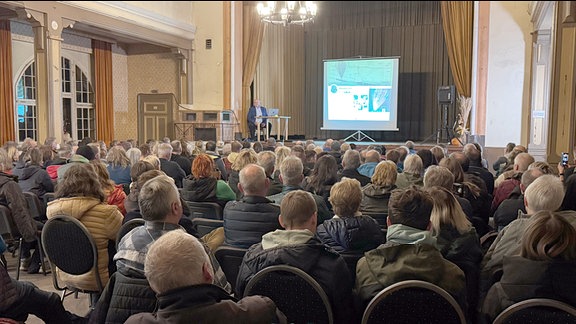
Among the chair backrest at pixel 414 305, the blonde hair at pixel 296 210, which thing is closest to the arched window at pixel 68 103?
the blonde hair at pixel 296 210

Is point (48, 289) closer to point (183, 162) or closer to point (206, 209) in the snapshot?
point (206, 209)

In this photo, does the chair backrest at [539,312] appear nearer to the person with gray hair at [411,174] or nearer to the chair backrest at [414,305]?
the chair backrest at [414,305]

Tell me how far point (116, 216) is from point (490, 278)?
2009 millimetres

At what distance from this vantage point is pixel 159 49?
1396 centimetres

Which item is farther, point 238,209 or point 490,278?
point 238,209

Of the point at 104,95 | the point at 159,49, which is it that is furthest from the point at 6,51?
the point at 159,49

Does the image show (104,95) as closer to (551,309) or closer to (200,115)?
(200,115)

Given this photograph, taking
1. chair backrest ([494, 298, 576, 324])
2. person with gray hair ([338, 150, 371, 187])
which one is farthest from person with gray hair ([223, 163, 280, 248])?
person with gray hair ([338, 150, 371, 187])

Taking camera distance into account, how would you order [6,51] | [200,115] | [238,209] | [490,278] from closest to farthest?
[490,278]
[238,209]
[6,51]
[200,115]

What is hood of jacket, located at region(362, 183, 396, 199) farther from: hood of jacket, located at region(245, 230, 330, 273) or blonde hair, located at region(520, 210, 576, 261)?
blonde hair, located at region(520, 210, 576, 261)

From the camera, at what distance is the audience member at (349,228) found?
243cm

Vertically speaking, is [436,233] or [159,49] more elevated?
[159,49]

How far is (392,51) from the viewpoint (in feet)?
46.7

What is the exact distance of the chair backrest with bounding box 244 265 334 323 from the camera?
1.86 m
